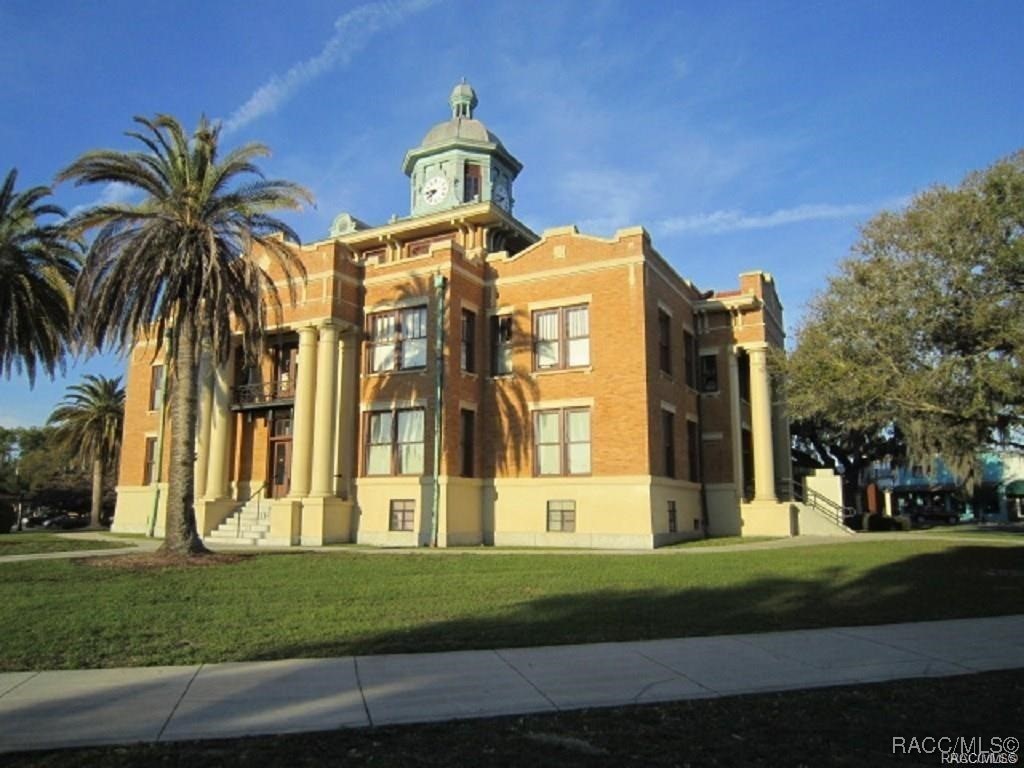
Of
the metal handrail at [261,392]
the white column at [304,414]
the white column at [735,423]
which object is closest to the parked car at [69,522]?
the metal handrail at [261,392]

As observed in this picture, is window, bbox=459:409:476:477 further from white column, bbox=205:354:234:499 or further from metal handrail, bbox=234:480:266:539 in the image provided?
white column, bbox=205:354:234:499

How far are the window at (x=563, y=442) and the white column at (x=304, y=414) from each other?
7195 mm

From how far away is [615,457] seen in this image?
2456 cm

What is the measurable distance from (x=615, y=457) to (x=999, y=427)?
10.2 m

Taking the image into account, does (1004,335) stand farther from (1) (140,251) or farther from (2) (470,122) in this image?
(2) (470,122)

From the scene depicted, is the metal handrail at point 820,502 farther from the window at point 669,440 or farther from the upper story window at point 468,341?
the upper story window at point 468,341

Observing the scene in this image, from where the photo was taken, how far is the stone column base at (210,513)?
2705 cm

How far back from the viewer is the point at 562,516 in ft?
82.4

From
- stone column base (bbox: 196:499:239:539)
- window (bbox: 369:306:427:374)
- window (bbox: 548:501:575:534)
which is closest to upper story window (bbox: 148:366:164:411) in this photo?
stone column base (bbox: 196:499:239:539)

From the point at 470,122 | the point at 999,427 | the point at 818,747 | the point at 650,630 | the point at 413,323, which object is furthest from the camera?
the point at 470,122

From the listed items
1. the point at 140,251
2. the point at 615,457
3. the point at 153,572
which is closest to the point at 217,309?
the point at 140,251

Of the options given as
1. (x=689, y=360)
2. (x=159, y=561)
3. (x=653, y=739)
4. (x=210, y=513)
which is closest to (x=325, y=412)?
(x=210, y=513)

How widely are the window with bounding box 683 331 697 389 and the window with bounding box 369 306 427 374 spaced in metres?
9.66

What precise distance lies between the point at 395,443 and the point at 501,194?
16.2 metres
